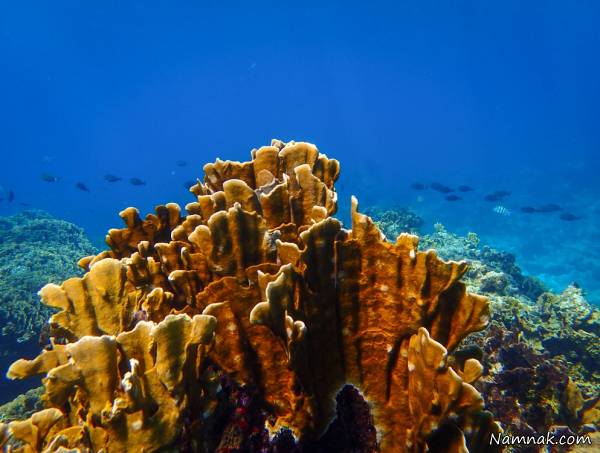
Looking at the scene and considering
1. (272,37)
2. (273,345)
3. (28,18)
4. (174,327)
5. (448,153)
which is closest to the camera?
(174,327)

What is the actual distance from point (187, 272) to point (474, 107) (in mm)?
220277

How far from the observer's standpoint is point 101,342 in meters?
1.58

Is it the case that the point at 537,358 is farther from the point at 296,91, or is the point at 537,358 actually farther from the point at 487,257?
the point at 296,91

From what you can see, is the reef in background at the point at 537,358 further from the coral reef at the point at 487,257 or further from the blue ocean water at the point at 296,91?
the blue ocean water at the point at 296,91

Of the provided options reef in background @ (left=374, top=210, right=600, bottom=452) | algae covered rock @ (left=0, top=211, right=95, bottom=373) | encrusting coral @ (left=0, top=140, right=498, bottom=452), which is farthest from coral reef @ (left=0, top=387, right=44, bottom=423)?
reef in background @ (left=374, top=210, right=600, bottom=452)

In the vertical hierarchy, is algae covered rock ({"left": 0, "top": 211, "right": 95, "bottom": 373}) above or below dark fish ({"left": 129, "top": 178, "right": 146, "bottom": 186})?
below

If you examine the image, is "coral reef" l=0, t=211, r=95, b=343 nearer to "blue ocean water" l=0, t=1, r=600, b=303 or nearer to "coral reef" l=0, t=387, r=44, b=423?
"coral reef" l=0, t=387, r=44, b=423

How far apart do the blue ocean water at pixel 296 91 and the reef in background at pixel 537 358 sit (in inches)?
1506

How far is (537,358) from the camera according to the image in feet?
14.8

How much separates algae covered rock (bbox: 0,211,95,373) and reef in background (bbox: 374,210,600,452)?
1181 centimetres

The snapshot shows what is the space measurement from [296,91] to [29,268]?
185 metres

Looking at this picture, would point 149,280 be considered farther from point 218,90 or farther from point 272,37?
point 218,90

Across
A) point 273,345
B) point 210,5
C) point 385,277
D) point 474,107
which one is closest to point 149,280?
point 273,345

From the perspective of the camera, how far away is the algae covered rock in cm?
995
